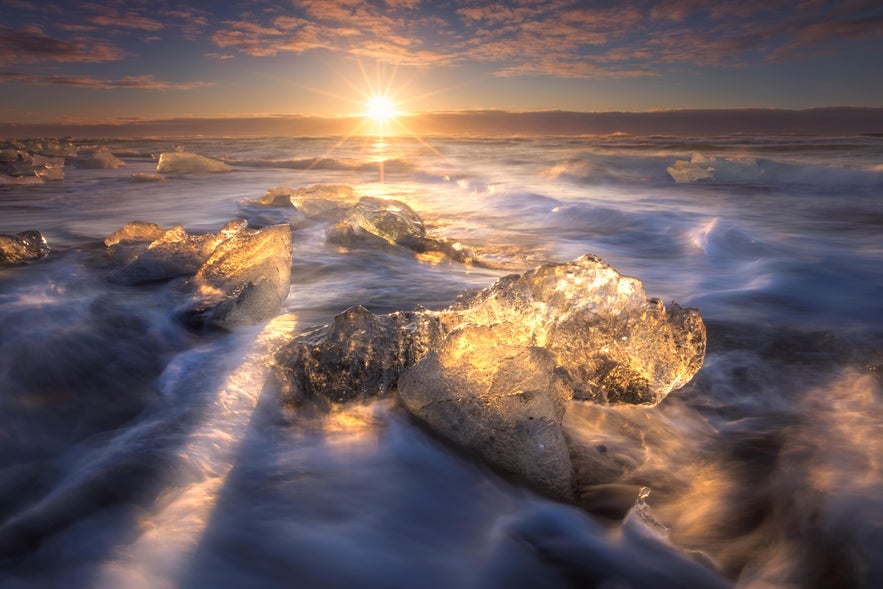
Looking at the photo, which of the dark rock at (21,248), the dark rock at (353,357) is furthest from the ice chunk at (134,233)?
the dark rock at (353,357)

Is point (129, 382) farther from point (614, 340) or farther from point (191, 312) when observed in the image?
point (614, 340)

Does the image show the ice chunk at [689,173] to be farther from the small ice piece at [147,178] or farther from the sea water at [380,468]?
the small ice piece at [147,178]

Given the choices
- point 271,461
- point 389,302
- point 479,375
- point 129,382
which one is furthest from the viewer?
point 389,302

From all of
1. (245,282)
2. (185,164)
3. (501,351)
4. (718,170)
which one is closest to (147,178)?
(185,164)

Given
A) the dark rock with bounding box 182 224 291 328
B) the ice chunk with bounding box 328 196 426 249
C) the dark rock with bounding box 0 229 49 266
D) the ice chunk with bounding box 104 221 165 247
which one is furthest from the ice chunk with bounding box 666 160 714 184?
the dark rock with bounding box 0 229 49 266

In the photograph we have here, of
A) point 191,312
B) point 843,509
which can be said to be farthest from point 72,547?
point 843,509

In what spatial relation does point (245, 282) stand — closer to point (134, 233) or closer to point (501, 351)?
point (501, 351)
